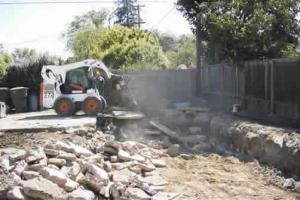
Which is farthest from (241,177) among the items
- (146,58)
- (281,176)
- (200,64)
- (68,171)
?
(146,58)

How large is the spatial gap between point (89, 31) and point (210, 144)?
35.2 m

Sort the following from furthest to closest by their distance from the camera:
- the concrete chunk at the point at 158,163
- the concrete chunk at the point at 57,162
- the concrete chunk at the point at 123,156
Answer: the concrete chunk at the point at 158,163
the concrete chunk at the point at 123,156
the concrete chunk at the point at 57,162

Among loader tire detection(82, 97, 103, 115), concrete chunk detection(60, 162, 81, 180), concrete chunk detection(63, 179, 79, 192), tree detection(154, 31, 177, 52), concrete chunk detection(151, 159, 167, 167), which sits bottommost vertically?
concrete chunk detection(151, 159, 167, 167)

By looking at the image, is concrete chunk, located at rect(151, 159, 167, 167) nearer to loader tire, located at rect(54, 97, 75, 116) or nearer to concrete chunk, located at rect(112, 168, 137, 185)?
concrete chunk, located at rect(112, 168, 137, 185)

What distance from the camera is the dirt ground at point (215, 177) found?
8.34m

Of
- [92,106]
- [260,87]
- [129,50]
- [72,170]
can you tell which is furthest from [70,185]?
[129,50]

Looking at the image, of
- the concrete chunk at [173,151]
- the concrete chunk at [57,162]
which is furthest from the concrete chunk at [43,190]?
the concrete chunk at [173,151]

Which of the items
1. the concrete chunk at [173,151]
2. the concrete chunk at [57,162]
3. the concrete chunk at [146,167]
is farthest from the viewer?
the concrete chunk at [173,151]

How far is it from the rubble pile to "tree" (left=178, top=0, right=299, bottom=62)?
5.96 metres

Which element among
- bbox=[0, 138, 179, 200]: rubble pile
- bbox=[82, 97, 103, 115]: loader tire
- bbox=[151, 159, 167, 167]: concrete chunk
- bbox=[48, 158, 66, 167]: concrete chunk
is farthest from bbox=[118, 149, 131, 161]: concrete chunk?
bbox=[82, 97, 103, 115]: loader tire

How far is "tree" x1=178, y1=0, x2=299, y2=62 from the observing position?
574 inches

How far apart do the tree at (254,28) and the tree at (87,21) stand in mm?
41600

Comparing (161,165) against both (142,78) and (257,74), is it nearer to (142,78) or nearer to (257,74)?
(257,74)

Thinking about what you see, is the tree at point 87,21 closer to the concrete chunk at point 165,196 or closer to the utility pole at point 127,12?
the utility pole at point 127,12
